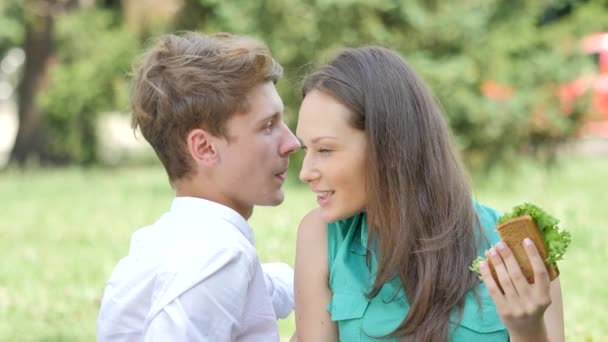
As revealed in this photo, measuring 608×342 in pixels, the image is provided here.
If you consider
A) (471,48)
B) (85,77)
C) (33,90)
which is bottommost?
(471,48)

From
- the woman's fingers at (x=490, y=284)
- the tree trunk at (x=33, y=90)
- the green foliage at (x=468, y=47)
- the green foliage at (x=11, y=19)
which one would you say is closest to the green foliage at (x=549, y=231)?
the woman's fingers at (x=490, y=284)

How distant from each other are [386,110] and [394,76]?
Result: 12cm

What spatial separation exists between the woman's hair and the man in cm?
21

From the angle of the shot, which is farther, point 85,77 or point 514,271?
point 85,77

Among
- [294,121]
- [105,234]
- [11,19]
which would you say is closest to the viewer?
[105,234]

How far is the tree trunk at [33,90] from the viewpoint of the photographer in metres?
16.1

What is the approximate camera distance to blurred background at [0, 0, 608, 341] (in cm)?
602

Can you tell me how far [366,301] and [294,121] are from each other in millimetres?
7295

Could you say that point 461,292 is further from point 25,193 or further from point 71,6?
point 71,6

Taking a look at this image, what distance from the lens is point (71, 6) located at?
15688mm

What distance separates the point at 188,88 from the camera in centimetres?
286

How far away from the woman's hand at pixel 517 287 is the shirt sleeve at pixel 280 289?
3.44ft

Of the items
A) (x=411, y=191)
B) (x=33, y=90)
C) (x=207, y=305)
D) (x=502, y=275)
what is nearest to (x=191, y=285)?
(x=207, y=305)

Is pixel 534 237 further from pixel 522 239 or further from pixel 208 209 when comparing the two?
pixel 208 209
